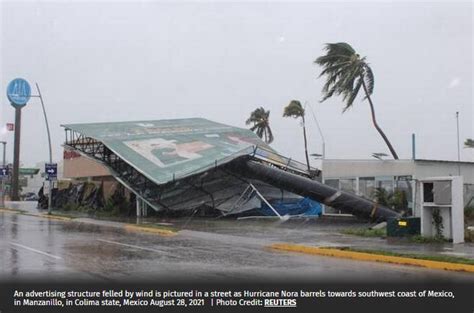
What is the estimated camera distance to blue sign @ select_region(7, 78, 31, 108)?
59.7 meters

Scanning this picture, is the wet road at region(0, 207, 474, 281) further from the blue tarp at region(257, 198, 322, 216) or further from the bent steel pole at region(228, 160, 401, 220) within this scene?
the blue tarp at region(257, 198, 322, 216)

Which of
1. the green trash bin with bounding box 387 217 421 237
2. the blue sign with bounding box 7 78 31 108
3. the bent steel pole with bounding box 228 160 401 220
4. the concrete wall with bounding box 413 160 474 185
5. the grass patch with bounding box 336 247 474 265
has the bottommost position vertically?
the grass patch with bounding box 336 247 474 265

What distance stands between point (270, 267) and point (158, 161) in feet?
72.1

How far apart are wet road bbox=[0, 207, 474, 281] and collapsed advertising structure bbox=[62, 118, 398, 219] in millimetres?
12154

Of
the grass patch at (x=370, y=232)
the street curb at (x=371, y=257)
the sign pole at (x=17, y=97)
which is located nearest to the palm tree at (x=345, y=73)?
the grass patch at (x=370, y=232)

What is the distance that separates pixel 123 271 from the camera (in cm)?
1150

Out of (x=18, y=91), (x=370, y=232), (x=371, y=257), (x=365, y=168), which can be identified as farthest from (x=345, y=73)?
(x=18, y=91)

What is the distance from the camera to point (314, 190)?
1201 inches

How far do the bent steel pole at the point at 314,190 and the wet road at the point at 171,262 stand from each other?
31.4ft

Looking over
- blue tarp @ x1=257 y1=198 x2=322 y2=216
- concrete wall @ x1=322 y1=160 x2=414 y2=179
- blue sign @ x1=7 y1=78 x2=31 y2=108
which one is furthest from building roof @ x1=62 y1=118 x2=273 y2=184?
blue sign @ x1=7 y1=78 x2=31 y2=108

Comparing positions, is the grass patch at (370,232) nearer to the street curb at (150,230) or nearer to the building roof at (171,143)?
the street curb at (150,230)

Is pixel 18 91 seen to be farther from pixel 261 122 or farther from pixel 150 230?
pixel 150 230

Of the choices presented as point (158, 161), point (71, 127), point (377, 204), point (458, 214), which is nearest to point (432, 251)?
point (458, 214)

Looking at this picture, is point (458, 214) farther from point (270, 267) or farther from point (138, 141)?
point (138, 141)
